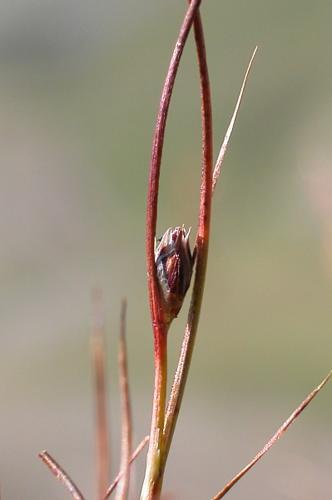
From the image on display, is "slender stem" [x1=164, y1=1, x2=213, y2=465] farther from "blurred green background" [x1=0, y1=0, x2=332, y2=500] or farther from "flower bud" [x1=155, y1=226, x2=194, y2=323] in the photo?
"blurred green background" [x1=0, y1=0, x2=332, y2=500]

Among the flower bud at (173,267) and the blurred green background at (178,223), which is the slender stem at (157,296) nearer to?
the flower bud at (173,267)

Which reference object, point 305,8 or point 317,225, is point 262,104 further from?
point 317,225

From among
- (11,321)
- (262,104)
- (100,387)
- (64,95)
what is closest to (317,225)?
(262,104)

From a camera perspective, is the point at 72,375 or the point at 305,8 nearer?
the point at 72,375

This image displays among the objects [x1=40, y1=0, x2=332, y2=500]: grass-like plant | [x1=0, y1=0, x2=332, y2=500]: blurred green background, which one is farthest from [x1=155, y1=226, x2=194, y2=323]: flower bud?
[x1=0, y1=0, x2=332, y2=500]: blurred green background

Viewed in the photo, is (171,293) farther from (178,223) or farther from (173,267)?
(178,223)

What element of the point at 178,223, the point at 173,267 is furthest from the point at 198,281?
the point at 178,223

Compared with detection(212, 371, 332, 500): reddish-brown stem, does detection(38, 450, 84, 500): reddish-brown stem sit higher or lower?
lower

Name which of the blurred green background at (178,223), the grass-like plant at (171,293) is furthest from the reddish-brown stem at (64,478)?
the blurred green background at (178,223)
